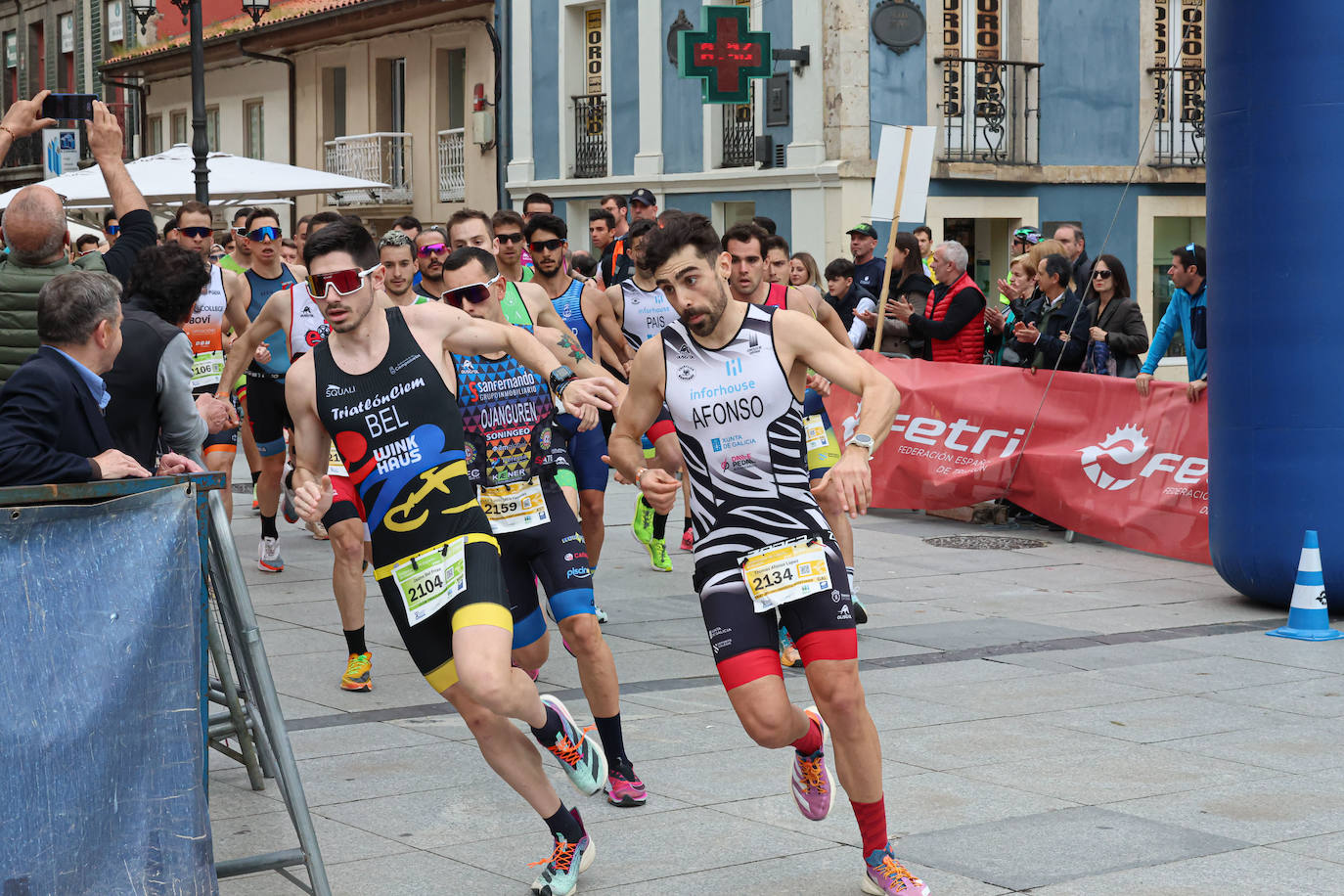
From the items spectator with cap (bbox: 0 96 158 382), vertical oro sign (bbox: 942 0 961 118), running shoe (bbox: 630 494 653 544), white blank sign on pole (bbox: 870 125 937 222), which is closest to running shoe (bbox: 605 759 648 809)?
spectator with cap (bbox: 0 96 158 382)

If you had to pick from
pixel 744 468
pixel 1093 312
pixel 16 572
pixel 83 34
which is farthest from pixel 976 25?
pixel 83 34

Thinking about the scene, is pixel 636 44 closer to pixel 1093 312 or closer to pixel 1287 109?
pixel 1093 312

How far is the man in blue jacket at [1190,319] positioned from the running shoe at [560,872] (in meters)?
7.12

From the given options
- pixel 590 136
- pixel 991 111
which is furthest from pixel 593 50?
pixel 991 111

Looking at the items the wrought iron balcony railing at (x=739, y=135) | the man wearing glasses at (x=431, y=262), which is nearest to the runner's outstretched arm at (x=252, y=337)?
the man wearing glasses at (x=431, y=262)

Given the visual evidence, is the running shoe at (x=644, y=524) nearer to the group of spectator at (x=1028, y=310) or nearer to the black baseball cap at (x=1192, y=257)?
the group of spectator at (x=1028, y=310)

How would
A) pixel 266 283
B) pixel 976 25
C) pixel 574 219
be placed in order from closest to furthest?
pixel 266 283
pixel 976 25
pixel 574 219

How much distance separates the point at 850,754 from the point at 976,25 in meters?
20.3

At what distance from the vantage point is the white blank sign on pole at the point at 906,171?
14.2m

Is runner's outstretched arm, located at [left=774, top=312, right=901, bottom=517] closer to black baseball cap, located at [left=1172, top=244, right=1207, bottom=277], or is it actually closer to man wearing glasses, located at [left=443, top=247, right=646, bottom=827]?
man wearing glasses, located at [left=443, top=247, right=646, bottom=827]

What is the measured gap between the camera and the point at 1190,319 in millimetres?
11484

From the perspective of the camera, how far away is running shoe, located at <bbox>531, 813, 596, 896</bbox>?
4953 millimetres

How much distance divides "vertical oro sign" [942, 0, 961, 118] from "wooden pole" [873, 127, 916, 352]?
964 centimetres

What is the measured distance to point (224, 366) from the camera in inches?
384
